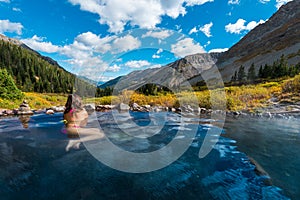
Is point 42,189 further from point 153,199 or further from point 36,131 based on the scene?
point 36,131

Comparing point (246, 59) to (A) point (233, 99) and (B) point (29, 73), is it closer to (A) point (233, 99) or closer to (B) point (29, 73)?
(A) point (233, 99)

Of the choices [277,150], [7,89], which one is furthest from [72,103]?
[7,89]

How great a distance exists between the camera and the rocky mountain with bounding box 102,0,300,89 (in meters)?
15.8

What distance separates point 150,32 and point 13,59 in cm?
7954

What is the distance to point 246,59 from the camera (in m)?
86.7

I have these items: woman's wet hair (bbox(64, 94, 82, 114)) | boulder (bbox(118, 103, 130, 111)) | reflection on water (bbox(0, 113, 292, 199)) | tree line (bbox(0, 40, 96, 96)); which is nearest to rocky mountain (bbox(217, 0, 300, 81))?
boulder (bbox(118, 103, 130, 111))

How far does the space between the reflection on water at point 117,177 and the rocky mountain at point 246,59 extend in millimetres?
7493

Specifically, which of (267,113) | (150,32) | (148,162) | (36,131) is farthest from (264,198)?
(267,113)

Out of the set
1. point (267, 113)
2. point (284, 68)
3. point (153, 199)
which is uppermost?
point (284, 68)

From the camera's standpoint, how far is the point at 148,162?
5020 mm

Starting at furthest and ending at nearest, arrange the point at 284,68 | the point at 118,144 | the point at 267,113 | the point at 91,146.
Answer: the point at 284,68 → the point at 267,113 → the point at 118,144 → the point at 91,146

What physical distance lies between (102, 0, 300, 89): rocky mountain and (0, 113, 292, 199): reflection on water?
749 centimetres

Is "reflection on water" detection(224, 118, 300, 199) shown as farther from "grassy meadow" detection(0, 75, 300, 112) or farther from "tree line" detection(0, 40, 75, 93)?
"tree line" detection(0, 40, 75, 93)

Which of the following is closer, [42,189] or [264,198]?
[264,198]
